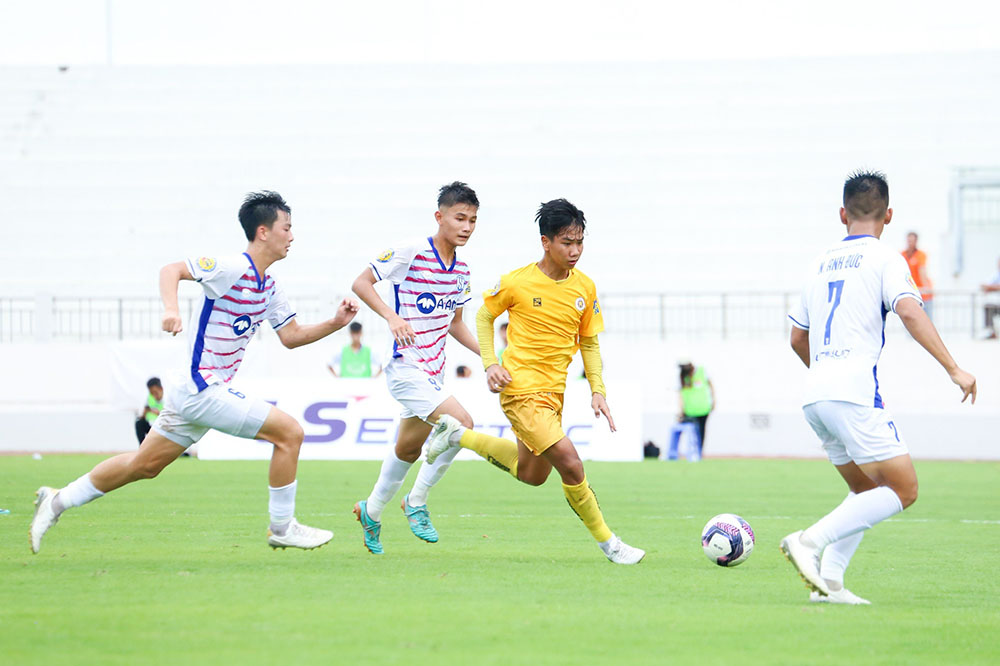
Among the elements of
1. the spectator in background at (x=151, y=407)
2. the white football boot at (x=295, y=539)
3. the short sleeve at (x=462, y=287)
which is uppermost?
the short sleeve at (x=462, y=287)

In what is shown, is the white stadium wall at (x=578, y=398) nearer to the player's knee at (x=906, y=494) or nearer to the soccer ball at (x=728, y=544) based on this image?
the soccer ball at (x=728, y=544)

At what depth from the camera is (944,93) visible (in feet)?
111

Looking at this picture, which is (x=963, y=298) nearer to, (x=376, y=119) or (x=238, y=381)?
(x=238, y=381)

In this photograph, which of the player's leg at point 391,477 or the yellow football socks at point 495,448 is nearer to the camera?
the yellow football socks at point 495,448

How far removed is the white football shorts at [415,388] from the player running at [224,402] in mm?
759

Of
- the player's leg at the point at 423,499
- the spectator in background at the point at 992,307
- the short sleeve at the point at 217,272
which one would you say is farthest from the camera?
the spectator in background at the point at 992,307

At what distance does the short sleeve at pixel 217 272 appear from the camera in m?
7.37

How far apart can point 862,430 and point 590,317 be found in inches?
93.4

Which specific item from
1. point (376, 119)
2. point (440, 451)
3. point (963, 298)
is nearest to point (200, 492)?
point (440, 451)

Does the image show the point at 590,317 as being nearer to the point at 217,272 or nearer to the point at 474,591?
the point at 474,591

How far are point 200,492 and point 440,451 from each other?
524cm

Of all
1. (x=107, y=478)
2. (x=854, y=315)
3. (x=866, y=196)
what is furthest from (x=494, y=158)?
(x=854, y=315)

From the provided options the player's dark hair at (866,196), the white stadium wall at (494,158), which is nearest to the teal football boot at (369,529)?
the player's dark hair at (866,196)

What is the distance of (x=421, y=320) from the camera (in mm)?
8367
